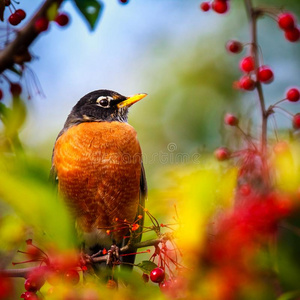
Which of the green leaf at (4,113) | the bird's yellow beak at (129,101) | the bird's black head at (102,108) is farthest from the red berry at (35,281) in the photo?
the bird's black head at (102,108)

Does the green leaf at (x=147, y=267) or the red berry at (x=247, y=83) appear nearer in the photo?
the green leaf at (x=147, y=267)

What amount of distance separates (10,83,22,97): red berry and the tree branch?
609mm

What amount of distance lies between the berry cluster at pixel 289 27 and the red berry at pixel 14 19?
4.20 ft

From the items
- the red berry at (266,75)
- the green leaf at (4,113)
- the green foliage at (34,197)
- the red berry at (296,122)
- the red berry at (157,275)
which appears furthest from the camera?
the red berry at (266,75)

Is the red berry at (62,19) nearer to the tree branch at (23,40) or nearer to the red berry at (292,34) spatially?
the tree branch at (23,40)

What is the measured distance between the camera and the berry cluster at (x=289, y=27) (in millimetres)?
2406

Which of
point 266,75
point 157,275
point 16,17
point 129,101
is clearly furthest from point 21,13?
point 129,101

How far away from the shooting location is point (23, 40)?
1755 mm

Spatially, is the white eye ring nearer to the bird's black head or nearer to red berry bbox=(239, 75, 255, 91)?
the bird's black head

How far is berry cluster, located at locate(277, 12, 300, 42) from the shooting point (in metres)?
2.41

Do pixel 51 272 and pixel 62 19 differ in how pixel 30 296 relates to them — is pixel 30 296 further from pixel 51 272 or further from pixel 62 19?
pixel 62 19

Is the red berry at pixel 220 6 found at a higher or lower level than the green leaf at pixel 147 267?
higher

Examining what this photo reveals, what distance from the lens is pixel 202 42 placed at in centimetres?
732

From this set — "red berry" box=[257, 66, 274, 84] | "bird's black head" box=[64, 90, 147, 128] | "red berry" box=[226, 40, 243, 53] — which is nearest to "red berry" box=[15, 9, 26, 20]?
"red berry" box=[226, 40, 243, 53]
